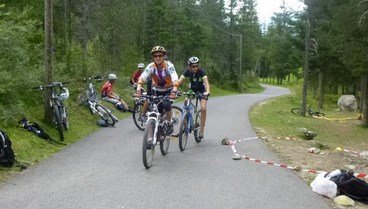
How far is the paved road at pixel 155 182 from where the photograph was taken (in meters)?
6.30

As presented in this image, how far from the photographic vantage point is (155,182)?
7332 millimetres

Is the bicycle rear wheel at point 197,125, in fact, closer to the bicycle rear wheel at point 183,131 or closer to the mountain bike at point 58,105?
the bicycle rear wheel at point 183,131

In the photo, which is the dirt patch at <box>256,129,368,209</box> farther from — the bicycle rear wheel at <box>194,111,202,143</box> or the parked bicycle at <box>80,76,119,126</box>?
the parked bicycle at <box>80,76,119,126</box>

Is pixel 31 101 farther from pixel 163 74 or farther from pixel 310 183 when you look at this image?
pixel 310 183

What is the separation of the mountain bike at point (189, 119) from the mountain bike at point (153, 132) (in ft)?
2.22

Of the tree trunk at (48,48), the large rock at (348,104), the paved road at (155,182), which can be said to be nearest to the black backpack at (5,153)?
the paved road at (155,182)

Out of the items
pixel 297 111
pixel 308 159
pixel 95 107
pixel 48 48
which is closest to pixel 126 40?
pixel 297 111

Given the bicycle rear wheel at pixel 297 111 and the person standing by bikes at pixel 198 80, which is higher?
the person standing by bikes at pixel 198 80

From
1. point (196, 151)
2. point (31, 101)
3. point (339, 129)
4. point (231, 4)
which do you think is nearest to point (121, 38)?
point (339, 129)

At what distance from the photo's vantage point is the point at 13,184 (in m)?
7.03

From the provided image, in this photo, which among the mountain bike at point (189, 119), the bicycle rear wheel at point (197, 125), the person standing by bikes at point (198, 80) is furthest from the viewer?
the bicycle rear wheel at point (197, 125)

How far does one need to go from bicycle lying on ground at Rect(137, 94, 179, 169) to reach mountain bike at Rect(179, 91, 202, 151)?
2.17ft

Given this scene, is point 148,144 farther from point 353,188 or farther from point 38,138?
point 38,138

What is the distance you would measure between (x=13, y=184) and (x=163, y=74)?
402 centimetres
